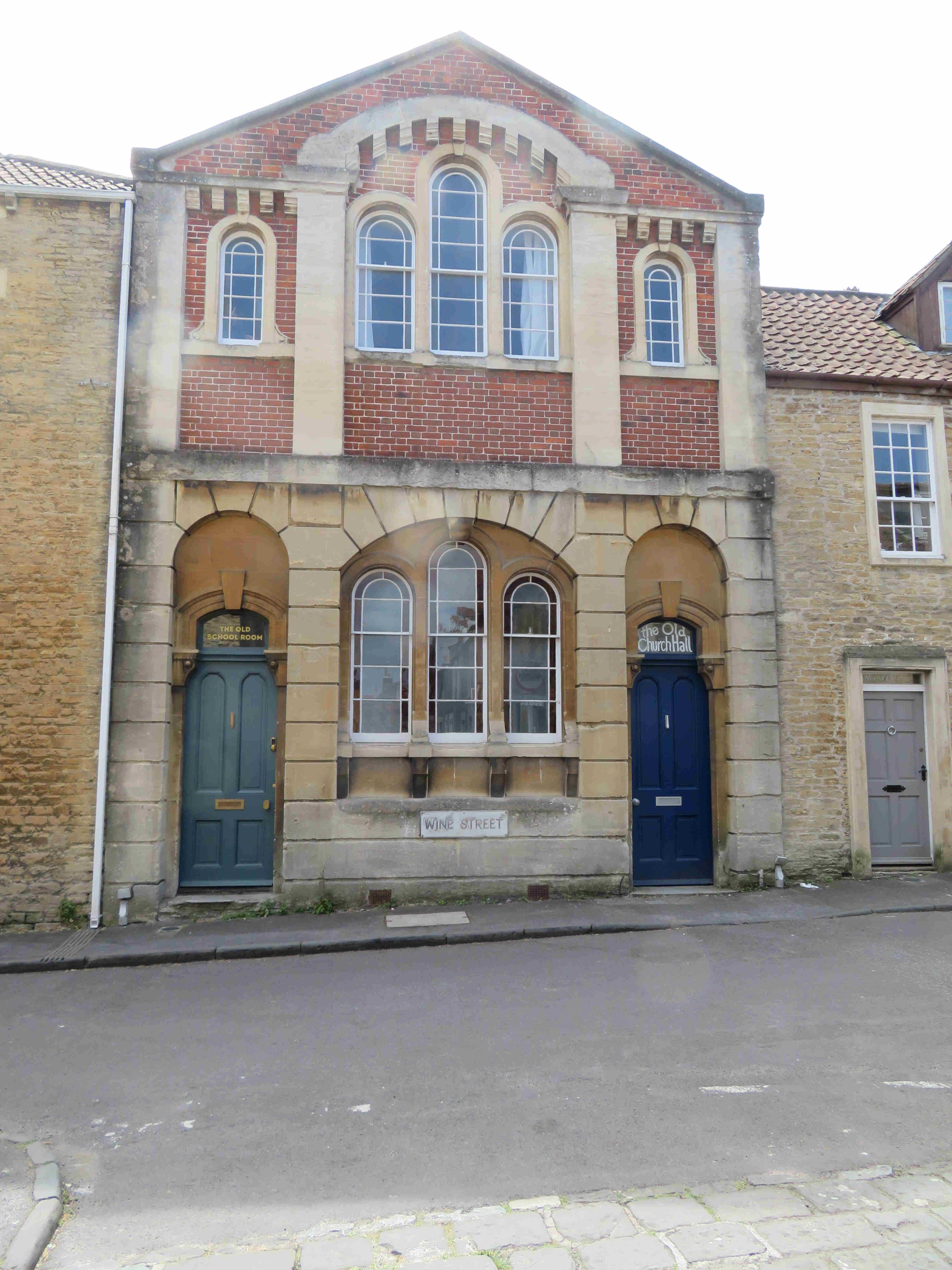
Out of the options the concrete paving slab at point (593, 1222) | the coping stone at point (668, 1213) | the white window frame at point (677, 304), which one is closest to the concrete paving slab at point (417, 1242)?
the concrete paving slab at point (593, 1222)

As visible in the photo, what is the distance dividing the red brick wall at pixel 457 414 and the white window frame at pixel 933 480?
13.4 ft

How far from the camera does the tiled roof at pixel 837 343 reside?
11.4 metres

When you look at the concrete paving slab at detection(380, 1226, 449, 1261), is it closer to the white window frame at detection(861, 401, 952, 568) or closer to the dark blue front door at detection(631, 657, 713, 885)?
the dark blue front door at detection(631, 657, 713, 885)

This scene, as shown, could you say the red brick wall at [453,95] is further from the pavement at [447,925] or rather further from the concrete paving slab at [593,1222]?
the concrete paving slab at [593,1222]

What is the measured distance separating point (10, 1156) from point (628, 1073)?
135 inches

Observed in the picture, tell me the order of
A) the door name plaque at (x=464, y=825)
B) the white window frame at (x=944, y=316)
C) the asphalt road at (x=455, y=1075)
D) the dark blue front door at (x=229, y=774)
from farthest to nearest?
1. the white window frame at (x=944, y=316)
2. the dark blue front door at (x=229, y=774)
3. the door name plaque at (x=464, y=825)
4. the asphalt road at (x=455, y=1075)

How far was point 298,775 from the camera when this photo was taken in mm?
9562

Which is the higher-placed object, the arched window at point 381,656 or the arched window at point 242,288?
the arched window at point 242,288

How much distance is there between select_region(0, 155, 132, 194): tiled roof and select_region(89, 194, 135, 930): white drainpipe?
2.28ft

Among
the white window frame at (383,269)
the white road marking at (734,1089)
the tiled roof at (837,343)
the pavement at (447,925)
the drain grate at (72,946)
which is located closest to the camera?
the white road marking at (734,1089)

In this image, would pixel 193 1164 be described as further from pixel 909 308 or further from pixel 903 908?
pixel 909 308

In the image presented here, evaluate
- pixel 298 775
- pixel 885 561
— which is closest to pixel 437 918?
pixel 298 775

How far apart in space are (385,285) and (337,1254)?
32.4 ft

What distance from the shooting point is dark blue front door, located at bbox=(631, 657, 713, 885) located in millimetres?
10500
